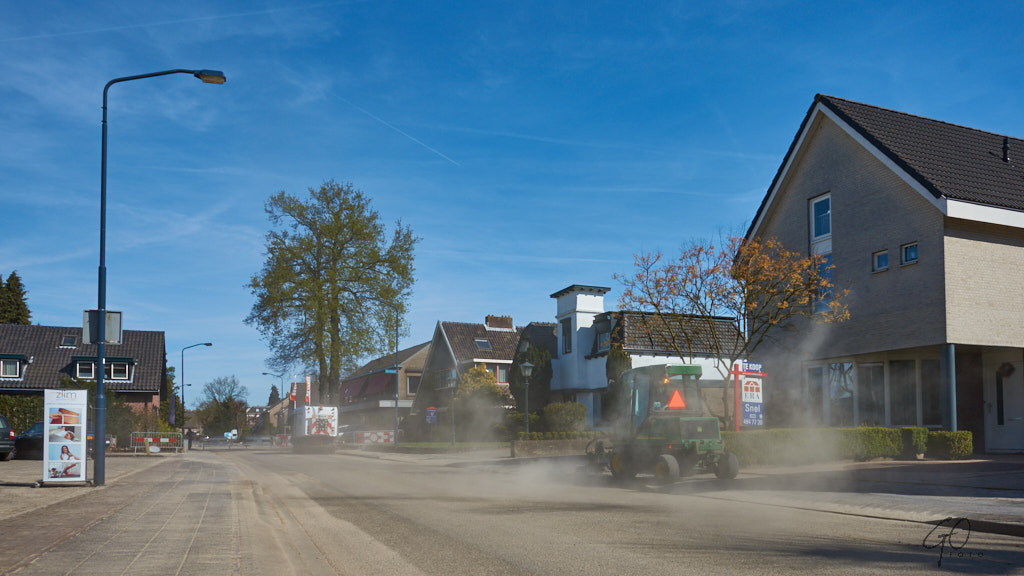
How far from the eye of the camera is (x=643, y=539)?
30.6 feet

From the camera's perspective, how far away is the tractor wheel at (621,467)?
18.0m

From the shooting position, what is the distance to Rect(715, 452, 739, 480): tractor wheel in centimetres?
1681

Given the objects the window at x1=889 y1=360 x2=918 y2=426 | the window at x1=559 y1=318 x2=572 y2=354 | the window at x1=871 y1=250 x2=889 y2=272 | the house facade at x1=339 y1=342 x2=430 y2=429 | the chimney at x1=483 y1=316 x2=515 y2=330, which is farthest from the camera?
the house facade at x1=339 y1=342 x2=430 y2=429

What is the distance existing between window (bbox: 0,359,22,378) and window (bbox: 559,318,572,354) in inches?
1394

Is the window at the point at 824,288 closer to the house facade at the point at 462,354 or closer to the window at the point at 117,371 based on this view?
the house facade at the point at 462,354

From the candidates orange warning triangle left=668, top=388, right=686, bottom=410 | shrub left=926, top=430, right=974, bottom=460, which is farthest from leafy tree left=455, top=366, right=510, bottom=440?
orange warning triangle left=668, top=388, right=686, bottom=410

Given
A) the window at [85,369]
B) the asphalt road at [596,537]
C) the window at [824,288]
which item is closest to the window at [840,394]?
the window at [824,288]

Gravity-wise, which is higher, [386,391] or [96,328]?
[96,328]

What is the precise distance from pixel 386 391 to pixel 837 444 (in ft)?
179

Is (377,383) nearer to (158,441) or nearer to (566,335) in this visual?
(158,441)

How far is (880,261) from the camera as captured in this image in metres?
25.0

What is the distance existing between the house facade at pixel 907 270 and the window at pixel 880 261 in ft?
0.14

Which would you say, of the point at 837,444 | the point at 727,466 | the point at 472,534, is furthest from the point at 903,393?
the point at 472,534

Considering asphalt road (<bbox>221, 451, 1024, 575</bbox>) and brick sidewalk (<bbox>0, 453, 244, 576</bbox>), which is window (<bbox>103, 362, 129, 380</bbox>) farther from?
asphalt road (<bbox>221, 451, 1024, 575</bbox>)
